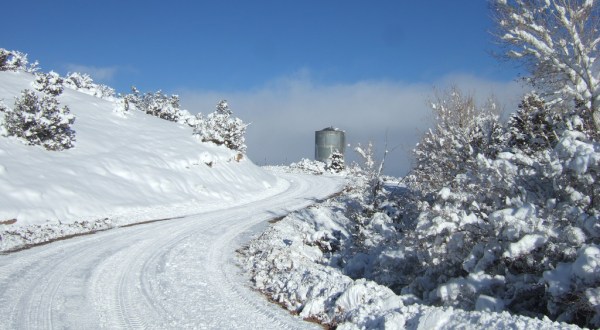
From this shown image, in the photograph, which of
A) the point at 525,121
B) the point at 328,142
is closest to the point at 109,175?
the point at 525,121

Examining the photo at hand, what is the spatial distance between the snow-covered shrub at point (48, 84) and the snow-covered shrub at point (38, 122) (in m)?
8.72

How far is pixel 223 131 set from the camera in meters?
31.3

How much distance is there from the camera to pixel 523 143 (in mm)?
15641

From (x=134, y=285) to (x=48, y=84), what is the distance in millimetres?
25808

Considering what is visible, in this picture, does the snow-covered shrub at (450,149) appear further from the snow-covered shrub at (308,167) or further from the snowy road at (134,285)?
the snow-covered shrub at (308,167)

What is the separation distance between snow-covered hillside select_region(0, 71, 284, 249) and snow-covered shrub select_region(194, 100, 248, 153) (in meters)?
0.73

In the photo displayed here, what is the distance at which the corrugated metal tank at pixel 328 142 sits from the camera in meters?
55.2

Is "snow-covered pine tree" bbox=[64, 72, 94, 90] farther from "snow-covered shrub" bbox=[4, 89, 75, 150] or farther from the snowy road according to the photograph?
the snowy road

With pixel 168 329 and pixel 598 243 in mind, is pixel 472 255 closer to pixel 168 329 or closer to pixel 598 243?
pixel 598 243

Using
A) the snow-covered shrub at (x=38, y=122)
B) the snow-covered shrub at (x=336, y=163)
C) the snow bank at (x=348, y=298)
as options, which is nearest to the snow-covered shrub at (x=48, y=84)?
the snow-covered shrub at (x=38, y=122)

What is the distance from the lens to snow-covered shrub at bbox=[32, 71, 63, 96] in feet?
93.4

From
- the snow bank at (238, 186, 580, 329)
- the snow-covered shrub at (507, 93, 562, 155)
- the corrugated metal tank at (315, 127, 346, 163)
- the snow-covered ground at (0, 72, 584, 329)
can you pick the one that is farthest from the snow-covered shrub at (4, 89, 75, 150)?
the corrugated metal tank at (315, 127, 346, 163)

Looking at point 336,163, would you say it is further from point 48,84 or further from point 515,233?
point 515,233

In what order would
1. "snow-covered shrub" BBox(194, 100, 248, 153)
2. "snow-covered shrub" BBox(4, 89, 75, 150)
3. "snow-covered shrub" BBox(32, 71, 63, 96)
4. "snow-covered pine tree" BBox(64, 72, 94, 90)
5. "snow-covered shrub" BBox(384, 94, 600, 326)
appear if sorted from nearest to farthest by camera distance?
"snow-covered shrub" BBox(384, 94, 600, 326), "snow-covered shrub" BBox(4, 89, 75, 150), "snow-covered shrub" BBox(32, 71, 63, 96), "snow-covered shrub" BBox(194, 100, 248, 153), "snow-covered pine tree" BBox(64, 72, 94, 90)
